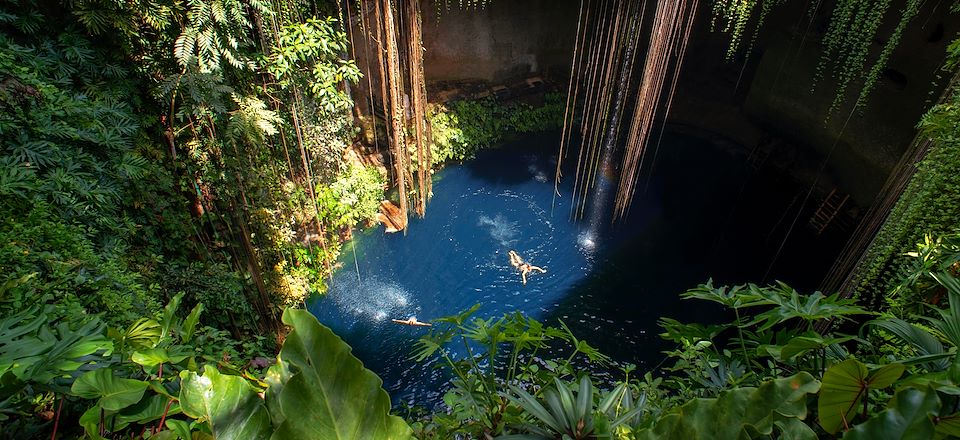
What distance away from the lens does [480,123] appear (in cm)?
736

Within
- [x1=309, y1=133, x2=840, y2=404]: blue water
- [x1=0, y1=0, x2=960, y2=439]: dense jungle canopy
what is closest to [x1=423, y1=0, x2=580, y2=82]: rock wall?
[x1=0, y1=0, x2=960, y2=439]: dense jungle canopy

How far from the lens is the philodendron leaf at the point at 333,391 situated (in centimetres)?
63

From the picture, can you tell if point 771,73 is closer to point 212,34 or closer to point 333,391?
point 212,34

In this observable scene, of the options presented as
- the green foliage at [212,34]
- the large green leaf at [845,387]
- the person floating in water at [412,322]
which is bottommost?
the person floating in water at [412,322]

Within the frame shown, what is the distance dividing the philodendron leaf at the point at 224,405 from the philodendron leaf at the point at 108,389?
16 cm

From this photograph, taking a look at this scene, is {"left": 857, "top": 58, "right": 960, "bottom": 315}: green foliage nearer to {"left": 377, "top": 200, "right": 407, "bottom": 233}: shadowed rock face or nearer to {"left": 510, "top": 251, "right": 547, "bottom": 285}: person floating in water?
{"left": 510, "top": 251, "right": 547, "bottom": 285}: person floating in water

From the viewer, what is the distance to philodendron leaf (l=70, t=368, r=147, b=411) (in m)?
0.73

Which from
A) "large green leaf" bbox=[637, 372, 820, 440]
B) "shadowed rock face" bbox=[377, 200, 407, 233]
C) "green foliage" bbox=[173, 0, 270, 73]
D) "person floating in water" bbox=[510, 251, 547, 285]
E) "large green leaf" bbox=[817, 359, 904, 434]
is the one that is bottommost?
"person floating in water" bbox=[510, 251, 547, 285]

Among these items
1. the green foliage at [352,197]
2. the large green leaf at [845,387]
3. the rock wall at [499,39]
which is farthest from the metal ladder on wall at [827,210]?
the large green leaf at [845,387]

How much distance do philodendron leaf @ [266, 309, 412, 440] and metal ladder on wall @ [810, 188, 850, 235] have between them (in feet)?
22.5

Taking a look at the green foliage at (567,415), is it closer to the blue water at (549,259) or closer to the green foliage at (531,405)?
the green foliage at (531,405)

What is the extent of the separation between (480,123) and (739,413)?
274 inches

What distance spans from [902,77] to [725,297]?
5555 mm

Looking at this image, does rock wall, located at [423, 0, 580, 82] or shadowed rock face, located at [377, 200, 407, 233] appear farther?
rock wall, located at [423, 0, 580, 82]
